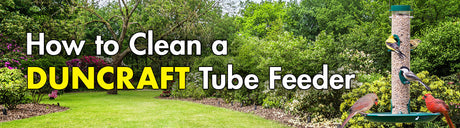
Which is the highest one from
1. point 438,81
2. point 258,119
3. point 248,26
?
point 248,26

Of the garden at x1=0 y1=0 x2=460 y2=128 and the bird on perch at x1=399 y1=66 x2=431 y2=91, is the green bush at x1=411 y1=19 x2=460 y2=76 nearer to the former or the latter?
the garden at x1=0 y1=0 x2=460 y2=128

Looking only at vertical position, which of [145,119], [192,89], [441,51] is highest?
[441,51]

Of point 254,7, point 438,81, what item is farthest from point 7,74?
point 254,7

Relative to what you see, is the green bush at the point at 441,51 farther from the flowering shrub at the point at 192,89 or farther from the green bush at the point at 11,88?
the green bush at the point at 11,88

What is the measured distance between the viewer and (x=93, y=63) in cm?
1884

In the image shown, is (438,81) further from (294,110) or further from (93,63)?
(93,63)

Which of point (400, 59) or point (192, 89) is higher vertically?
point (400, 59)

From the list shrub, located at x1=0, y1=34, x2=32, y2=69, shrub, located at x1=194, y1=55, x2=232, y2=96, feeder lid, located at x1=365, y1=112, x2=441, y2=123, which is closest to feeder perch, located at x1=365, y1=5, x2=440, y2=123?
feeder lid, located at x1=365, y1=112, x2=441, y2=123

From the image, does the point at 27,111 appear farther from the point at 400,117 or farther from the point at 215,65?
the point at 400,117

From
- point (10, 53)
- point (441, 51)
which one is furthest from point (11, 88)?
point (441, 51)

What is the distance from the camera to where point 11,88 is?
8.73 m

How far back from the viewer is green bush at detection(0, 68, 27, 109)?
8.74 m

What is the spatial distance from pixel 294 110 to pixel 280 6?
907 inches

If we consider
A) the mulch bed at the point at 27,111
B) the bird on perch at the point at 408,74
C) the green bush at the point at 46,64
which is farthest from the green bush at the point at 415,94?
the green bush at the point at 46,64
